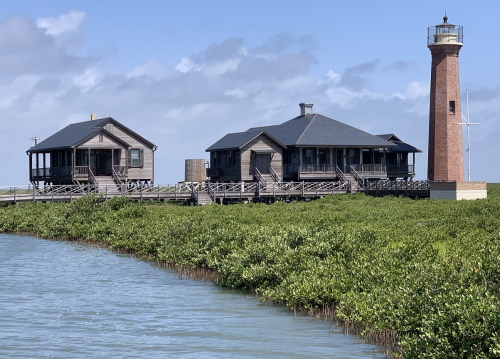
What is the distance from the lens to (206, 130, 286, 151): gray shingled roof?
59.7 meters

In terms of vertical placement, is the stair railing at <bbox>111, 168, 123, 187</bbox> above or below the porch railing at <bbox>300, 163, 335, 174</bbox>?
below

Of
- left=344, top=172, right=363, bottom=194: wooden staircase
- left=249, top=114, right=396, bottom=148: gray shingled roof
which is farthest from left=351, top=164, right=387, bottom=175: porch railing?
left=249, top=114, right=396, bottom=148: gray shingled roof

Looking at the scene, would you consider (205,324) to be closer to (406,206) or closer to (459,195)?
(406,206)

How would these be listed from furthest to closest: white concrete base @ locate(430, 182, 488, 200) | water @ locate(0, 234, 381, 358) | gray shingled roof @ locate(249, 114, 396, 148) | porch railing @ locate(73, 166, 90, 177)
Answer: gray shingled roof @ locate(249, 114, 396, 148), porch railing @ locate(73, 166, 90, 177), white concrete base @ locate(430, 182, 488, 200), water @ locate(0, 234, 381, 358)

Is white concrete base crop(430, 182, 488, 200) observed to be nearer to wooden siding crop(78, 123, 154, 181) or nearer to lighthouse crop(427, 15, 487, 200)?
lighthouse crop(427, 15, 487, 200)

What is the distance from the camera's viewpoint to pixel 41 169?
198ft

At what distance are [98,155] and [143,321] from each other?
133 ft

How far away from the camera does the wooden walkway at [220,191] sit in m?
50.1

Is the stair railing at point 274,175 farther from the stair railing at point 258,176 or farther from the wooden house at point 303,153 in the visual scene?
the stair railing at point 258,176

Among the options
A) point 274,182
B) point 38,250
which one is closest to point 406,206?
point 274,182

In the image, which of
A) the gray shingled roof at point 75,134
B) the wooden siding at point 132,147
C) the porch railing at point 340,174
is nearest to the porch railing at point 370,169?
the porch railing at point 340,174

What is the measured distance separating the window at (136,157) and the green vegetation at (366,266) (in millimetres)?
21579

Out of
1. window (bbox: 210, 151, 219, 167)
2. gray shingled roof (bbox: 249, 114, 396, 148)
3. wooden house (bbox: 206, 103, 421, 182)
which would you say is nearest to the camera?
wooden house (bbox: 206, 103, 421, 182)

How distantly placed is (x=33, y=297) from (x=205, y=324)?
614 cm
